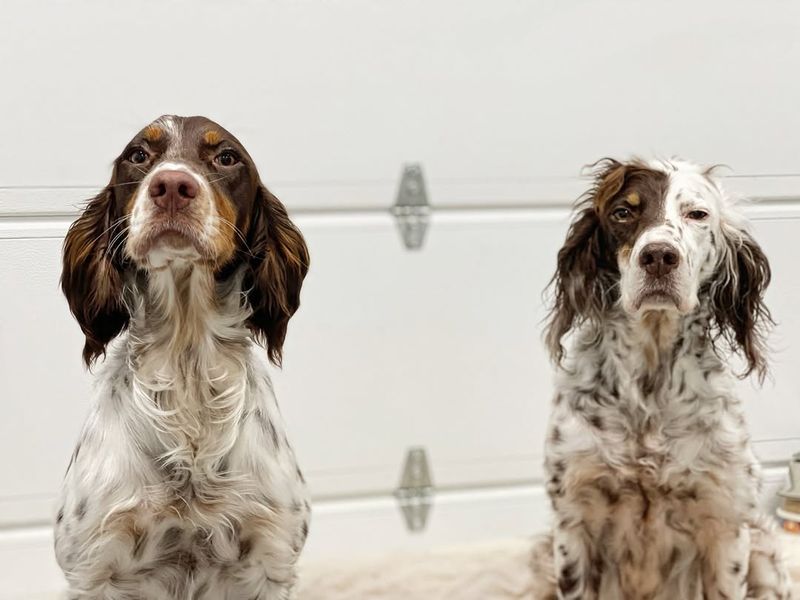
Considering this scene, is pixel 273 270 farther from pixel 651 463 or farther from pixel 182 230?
pixel 651 463

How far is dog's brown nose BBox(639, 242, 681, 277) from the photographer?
84.6 inches

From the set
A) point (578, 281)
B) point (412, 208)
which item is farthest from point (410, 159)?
point (578, 281)

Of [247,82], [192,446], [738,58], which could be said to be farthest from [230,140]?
[738,58]

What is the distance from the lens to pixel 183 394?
2041mm

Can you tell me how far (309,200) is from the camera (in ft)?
10.1

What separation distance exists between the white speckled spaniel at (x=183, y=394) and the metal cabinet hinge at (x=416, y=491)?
1173 mm

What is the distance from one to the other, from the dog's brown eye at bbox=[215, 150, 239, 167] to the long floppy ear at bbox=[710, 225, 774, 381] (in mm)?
1093

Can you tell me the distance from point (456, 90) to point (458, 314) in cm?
67

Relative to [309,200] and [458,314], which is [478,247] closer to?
[458,314]

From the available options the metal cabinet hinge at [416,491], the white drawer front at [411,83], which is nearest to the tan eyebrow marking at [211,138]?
the white drawer front at [411,83]

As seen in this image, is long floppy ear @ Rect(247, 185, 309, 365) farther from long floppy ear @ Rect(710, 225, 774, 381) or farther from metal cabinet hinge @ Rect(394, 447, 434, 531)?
metal cabinet hinge @ Rect(394, 447, 434, 531)

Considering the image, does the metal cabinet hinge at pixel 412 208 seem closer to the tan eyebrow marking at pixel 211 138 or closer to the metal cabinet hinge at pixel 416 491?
the metal cabinet hinge at pixel 416 491

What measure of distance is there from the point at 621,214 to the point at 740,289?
1.08 ft

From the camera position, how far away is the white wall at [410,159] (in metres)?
2.88
